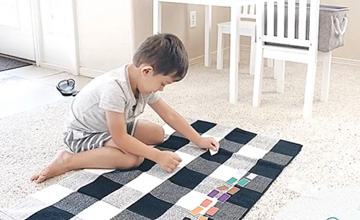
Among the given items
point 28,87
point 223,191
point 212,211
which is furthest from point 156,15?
point 212,211

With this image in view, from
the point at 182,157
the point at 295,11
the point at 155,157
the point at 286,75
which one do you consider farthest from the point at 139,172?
the point at 286,75

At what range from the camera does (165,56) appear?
1.48m

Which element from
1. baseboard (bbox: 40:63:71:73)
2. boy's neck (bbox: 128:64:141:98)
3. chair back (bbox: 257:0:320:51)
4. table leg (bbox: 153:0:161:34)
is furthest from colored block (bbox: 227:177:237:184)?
baseboard (bbox: 40:63:71:73)

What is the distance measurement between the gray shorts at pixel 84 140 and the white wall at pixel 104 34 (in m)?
1.26

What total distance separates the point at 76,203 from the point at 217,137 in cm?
74

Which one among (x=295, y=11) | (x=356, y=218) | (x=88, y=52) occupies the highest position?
(x=295, y=11)

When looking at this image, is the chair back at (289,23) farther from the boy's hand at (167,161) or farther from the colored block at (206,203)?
the colored block at (206,203)

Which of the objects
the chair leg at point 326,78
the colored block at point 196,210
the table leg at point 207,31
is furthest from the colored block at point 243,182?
the table leg at point 207,31

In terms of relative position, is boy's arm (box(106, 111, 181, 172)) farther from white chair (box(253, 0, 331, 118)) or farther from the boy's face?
white chair (box(253, 0, 331, 118))

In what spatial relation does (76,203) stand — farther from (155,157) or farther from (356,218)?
(356,218)

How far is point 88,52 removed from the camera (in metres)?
3.03

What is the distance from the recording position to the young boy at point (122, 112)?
1.50 meters

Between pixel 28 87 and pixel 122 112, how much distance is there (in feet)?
4.93

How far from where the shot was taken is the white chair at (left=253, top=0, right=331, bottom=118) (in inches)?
84.6
